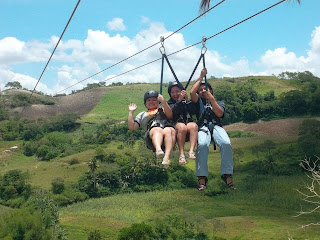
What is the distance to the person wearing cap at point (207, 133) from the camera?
823 centimetres

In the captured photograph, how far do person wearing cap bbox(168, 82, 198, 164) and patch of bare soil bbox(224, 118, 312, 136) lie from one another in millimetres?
98215

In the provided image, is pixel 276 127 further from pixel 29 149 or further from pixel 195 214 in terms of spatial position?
pixel 29 149

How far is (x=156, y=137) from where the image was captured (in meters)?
8.45

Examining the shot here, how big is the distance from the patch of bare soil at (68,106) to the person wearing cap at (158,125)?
431ft

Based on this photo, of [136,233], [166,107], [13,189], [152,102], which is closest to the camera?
[166,107]

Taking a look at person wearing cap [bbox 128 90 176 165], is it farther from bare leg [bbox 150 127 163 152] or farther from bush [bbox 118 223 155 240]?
bush [bbox 118 223 155 240]

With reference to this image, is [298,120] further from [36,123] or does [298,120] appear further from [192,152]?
[192,152]

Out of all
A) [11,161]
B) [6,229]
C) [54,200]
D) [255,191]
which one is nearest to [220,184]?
[255,191]

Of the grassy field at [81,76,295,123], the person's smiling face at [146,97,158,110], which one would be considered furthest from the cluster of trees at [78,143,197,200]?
the person's smiling face at [146,97,158,110]

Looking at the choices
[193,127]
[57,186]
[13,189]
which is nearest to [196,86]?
[193,127]

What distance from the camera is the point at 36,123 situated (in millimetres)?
132750

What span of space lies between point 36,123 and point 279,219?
8938 centimetres

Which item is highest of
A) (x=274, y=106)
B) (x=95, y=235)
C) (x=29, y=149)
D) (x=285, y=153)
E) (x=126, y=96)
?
(x=126, y=96)

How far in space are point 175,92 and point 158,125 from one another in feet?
2.98
